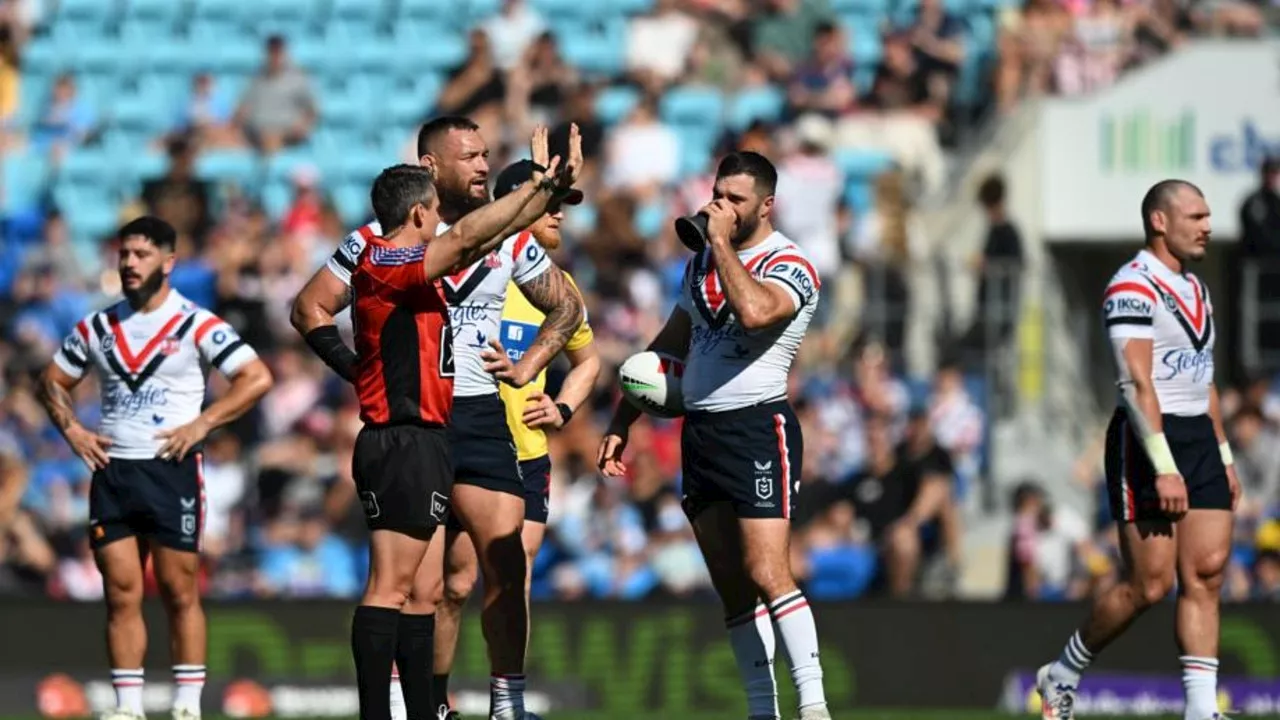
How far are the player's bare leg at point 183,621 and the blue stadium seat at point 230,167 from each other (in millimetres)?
10490

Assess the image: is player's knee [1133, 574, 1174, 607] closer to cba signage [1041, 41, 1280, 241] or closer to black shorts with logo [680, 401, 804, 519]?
black shorts with logo [680, 401, 804, 519]

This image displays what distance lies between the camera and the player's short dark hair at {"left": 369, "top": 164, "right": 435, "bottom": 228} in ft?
31.8

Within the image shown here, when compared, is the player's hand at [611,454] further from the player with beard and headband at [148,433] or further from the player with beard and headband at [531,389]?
the player with beard and headband at [148,433]

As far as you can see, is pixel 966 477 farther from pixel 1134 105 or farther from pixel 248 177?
pixel 248 177

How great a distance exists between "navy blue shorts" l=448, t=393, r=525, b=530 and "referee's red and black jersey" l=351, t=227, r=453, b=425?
2.58 feet

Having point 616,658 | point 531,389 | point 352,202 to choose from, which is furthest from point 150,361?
point 352,202

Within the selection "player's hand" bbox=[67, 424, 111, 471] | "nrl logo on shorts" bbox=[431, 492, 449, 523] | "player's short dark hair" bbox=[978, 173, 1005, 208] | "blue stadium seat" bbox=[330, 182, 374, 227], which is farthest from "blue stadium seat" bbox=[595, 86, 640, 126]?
"nrl logo on shorts" bbox=[431, 492, 449, 523]

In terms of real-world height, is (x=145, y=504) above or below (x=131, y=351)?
below

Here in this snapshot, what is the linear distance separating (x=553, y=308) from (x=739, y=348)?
0.93m

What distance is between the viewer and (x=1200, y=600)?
11148 mm

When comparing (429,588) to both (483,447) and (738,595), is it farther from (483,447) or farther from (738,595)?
(738,595)

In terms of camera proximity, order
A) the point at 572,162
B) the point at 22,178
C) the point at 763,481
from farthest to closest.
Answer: the point at 22,178 < the point at 763,481 < the point at 572,162

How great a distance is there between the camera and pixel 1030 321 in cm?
1903

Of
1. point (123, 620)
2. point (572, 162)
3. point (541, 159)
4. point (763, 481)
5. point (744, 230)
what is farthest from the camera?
point (123, 620)
